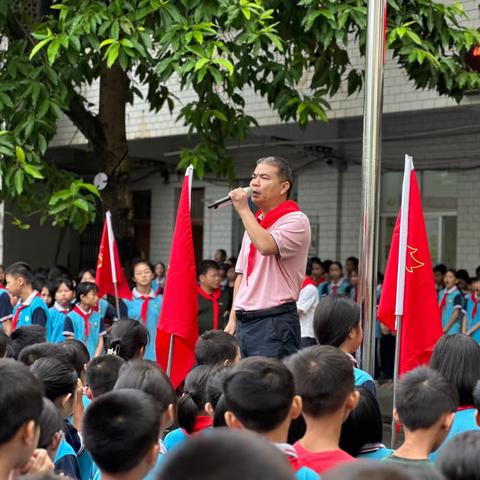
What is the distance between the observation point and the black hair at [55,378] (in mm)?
3906

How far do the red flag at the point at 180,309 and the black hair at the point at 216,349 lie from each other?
948 millimetres

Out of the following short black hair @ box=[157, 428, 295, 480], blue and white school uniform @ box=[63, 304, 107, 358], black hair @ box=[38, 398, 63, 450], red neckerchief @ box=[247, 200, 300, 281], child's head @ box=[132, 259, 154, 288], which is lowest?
blue and white school uniform @ box=[63, 304, 107, 358]

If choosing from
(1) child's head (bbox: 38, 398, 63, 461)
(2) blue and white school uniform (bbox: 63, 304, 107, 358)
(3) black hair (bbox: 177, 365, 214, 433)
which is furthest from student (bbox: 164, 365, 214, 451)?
(2) blue and white school uniform (bbox: 63, 304, 107, 358)

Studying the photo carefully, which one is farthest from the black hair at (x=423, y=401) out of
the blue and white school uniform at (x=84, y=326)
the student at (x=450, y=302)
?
the student at (x=450, y=302)

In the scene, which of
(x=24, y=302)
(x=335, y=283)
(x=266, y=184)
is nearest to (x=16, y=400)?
(x=266, y=184)

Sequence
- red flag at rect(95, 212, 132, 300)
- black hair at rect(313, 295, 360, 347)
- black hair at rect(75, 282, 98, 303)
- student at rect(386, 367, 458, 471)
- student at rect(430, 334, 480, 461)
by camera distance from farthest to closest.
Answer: red flag at rect(95, 212, 132, 300) < black hair at rect(75, 282, 98, 303) < black hair at rect(313, 295, 360, 347) < student at rect(430, 334, 480, 461) < student at rect(386, 367, 458, 471)

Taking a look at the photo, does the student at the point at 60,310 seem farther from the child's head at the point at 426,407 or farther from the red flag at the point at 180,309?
the child's head at the point at 426,407

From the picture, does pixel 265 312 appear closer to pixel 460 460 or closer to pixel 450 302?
pixel 460 460

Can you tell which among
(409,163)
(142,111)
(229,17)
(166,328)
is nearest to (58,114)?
(229,17)

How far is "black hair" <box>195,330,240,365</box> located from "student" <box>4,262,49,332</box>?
134 inches

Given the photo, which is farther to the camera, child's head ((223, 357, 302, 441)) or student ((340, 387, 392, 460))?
student ((340, 387, 392, 460))

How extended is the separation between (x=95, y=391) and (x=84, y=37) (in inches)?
172

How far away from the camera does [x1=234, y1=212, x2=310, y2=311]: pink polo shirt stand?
496 centimetres

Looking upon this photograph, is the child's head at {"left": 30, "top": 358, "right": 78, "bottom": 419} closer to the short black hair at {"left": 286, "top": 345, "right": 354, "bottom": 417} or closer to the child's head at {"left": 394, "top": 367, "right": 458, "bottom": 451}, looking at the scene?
the short black hair at {"left": 286, "top": 345, "right": 354, "bottom": 417}
